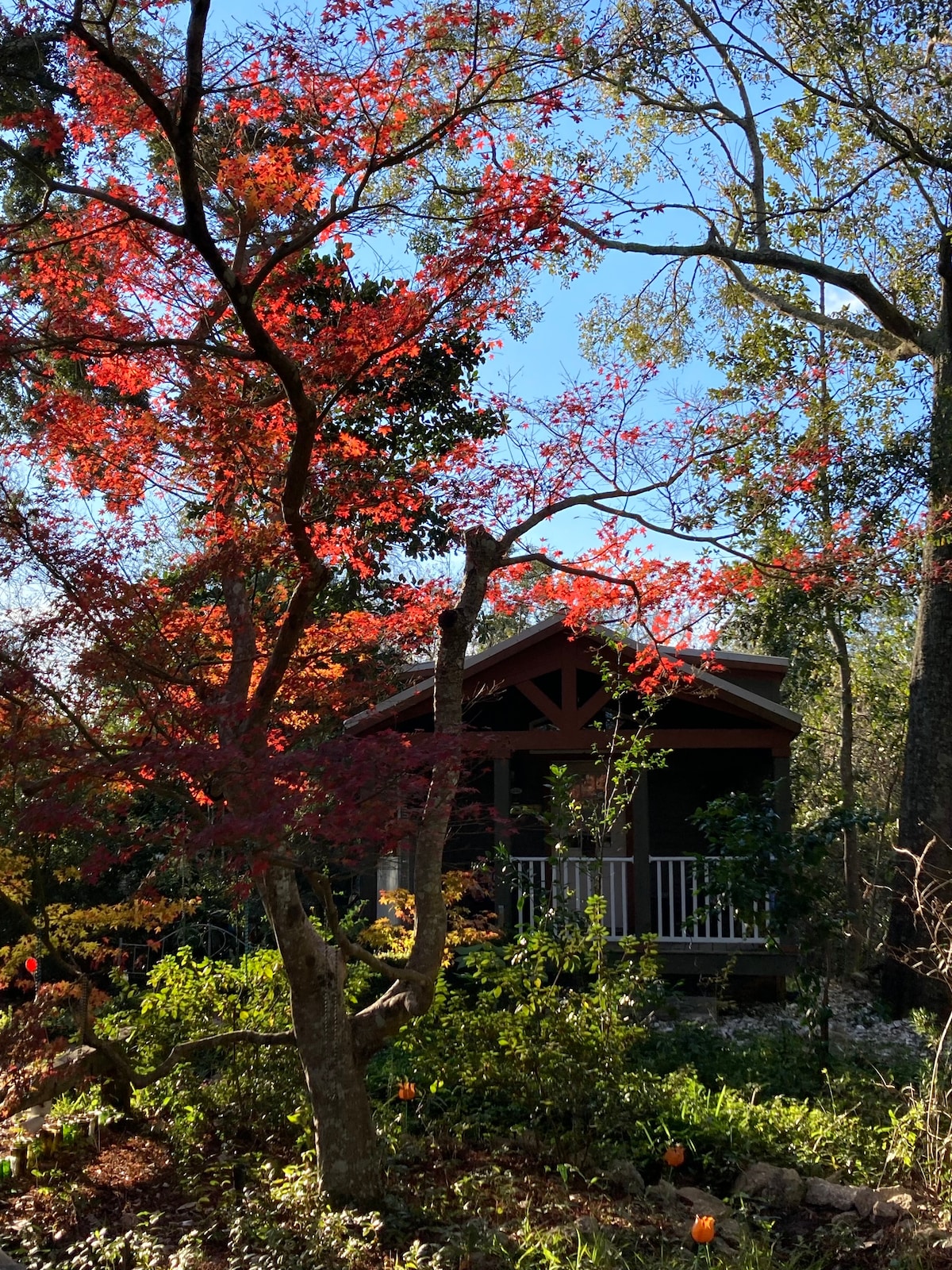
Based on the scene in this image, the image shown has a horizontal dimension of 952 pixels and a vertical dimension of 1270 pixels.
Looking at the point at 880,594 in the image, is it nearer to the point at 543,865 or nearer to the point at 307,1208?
the point at 543,865

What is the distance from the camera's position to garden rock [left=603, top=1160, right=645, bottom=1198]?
5.11m

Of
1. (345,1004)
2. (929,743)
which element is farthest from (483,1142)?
(929,743)

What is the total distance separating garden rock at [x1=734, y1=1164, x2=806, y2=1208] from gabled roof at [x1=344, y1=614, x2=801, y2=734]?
242 inches

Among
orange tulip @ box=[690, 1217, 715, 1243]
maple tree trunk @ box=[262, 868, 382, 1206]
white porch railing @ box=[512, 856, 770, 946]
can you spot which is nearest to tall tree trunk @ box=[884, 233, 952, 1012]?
white porch railing @ box=[512, 856, 770, 946]

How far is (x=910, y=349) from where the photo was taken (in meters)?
12.5

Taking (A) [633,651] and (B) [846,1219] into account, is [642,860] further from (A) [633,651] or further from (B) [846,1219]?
(B) [846,1219]

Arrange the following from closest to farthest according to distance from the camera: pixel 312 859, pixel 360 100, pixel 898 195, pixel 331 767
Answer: pixel 331 767
pixel 312 859
pixel 360 100
pixel 898 195

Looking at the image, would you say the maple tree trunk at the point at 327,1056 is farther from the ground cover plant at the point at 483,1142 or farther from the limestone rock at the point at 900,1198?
the limestone rock at the point at 900,1198

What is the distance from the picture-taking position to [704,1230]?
4.31 metres

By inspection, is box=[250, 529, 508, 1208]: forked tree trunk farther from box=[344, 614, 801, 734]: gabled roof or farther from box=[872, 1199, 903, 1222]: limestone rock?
box=[344, 614, 801, 734]: gabled roof

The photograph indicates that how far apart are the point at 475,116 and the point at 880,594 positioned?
21.5 ft

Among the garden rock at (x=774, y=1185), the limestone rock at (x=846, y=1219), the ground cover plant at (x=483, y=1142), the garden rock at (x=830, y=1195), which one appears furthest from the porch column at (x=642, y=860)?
the limestone rock at (x=846, y=1219)

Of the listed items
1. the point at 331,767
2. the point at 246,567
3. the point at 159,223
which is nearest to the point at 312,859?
the point at 331,767

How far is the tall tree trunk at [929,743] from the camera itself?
35.0ft
